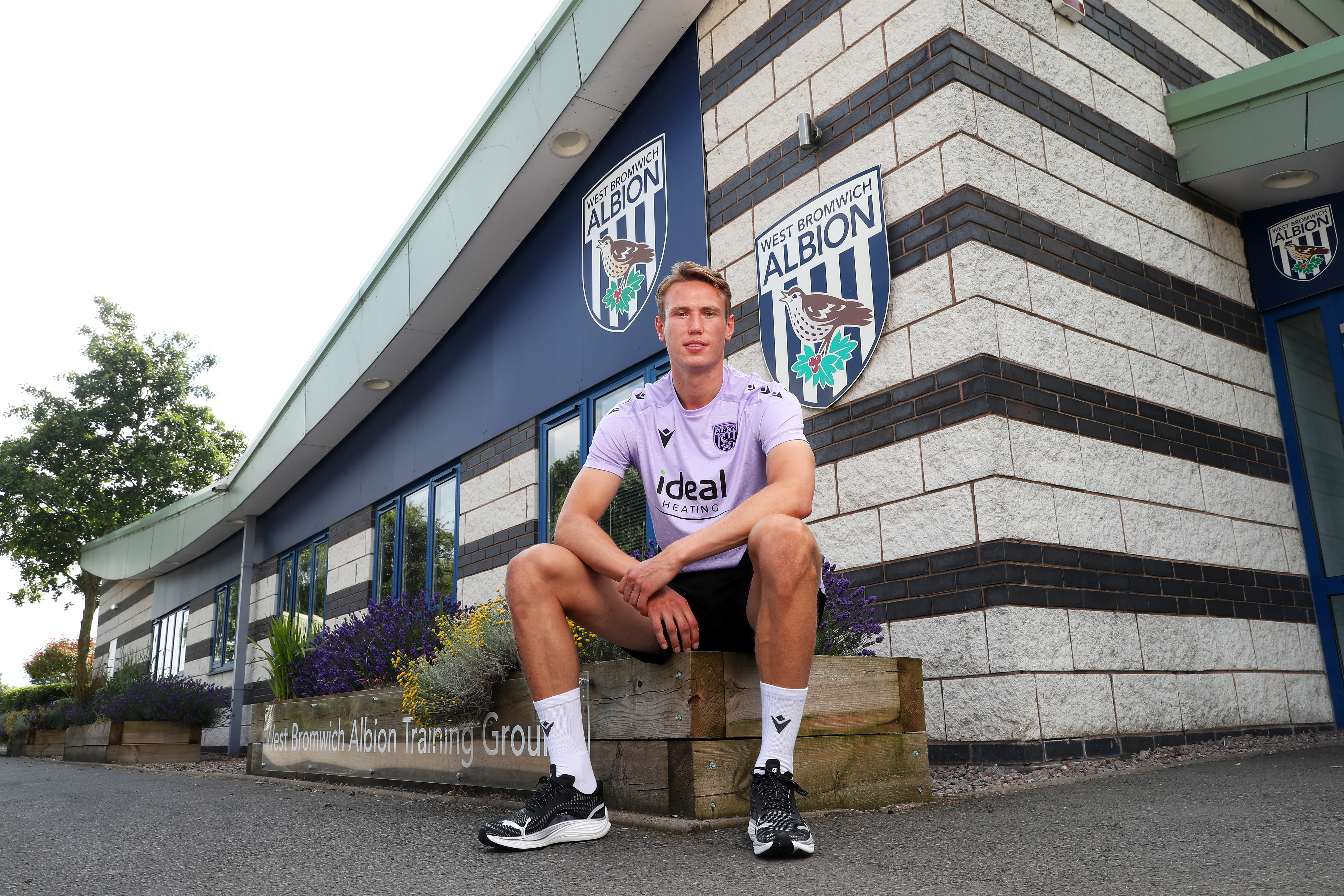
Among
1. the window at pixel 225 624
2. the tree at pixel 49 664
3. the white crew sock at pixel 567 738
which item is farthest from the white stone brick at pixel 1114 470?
the tree at pixel 49 664

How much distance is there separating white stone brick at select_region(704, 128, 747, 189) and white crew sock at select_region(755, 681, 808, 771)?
4229mm

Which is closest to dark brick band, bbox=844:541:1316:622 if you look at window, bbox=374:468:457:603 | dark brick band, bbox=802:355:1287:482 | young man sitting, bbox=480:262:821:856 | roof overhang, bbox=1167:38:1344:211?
dark brick band, bbox=802:355:1287:482

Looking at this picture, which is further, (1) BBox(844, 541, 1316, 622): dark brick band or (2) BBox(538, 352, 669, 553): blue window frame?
(2) BBox(538, 352, 669, 553): blue window frame

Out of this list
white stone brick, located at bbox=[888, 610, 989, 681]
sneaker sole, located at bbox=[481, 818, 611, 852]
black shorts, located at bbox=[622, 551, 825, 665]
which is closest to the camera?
sneaker sole, located at bbox=[481, 818, 611, 852]

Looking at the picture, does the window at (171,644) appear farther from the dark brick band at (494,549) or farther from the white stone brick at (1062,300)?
the white stone brick at (1062,300)

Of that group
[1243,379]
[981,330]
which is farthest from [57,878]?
[1243,379]

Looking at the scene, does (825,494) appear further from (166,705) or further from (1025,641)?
(166,705)

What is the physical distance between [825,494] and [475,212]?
4.63 meters

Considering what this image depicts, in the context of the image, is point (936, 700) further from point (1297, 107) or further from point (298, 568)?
point (298, 568)

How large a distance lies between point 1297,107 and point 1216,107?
0.45 meters

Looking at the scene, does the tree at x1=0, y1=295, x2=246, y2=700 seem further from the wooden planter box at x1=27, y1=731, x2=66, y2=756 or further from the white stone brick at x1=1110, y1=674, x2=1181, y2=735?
the white stone brick at x1=1110, y1=674, x2=1181, y2=735

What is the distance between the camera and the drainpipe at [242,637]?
1410 cm

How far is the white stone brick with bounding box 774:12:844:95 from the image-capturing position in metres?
5.42

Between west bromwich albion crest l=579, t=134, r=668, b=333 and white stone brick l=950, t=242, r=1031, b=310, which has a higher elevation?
west bromwich albion crest l=579, t=134, r=668, b=333
